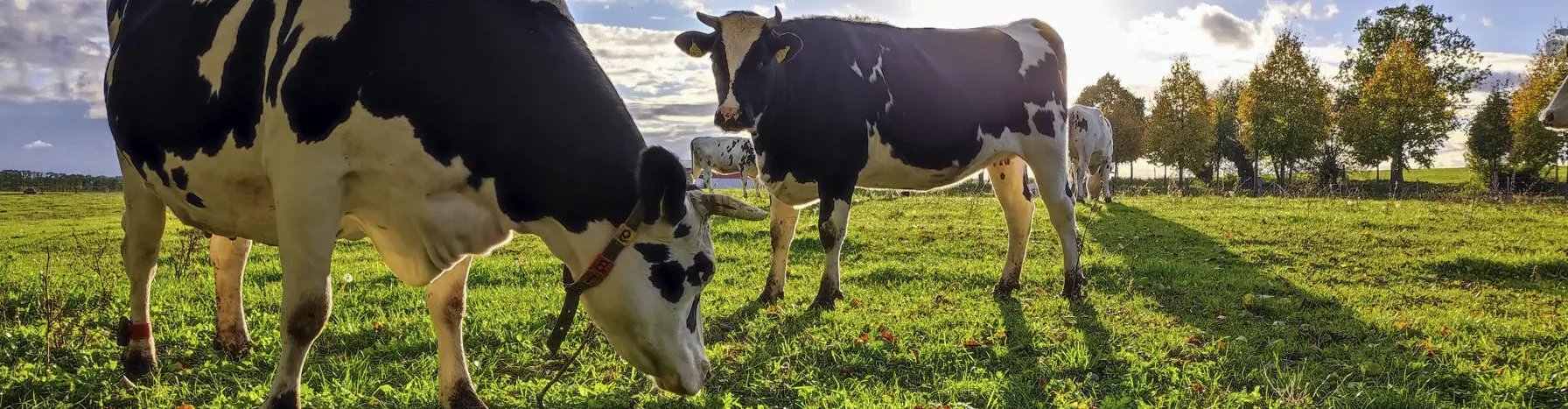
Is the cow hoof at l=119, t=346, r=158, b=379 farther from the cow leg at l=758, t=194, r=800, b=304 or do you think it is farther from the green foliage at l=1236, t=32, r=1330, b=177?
the green foliage at l=1236, t=32, r=1330, b=177

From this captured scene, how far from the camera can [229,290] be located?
5188mm

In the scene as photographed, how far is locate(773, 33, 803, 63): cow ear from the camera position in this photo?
6.48 metres

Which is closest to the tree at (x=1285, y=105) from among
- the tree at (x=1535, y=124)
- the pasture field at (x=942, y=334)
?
the tree at (x=1535, y=124)

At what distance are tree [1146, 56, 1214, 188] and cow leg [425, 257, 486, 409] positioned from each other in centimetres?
4792

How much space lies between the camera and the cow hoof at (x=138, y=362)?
4.66 m

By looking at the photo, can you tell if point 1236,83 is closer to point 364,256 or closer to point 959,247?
point 959,247

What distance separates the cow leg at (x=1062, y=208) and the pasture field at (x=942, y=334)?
25 cm

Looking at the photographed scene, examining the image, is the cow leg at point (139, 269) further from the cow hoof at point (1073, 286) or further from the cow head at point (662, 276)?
the cow hoof at point (1073, 286)

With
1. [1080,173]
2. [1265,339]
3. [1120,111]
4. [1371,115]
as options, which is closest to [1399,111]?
[1371,115]

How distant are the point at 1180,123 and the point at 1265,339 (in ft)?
149

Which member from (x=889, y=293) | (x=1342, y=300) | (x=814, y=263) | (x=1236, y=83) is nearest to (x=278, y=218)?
(x=889, y=293)

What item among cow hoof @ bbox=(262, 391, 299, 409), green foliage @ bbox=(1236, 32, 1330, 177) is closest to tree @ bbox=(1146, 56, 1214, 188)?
green foliage @ bbox=(1236, 32, 1330, 177)

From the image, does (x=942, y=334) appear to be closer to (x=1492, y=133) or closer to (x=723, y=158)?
(x=723, y=158)

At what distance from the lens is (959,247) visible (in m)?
10.8
